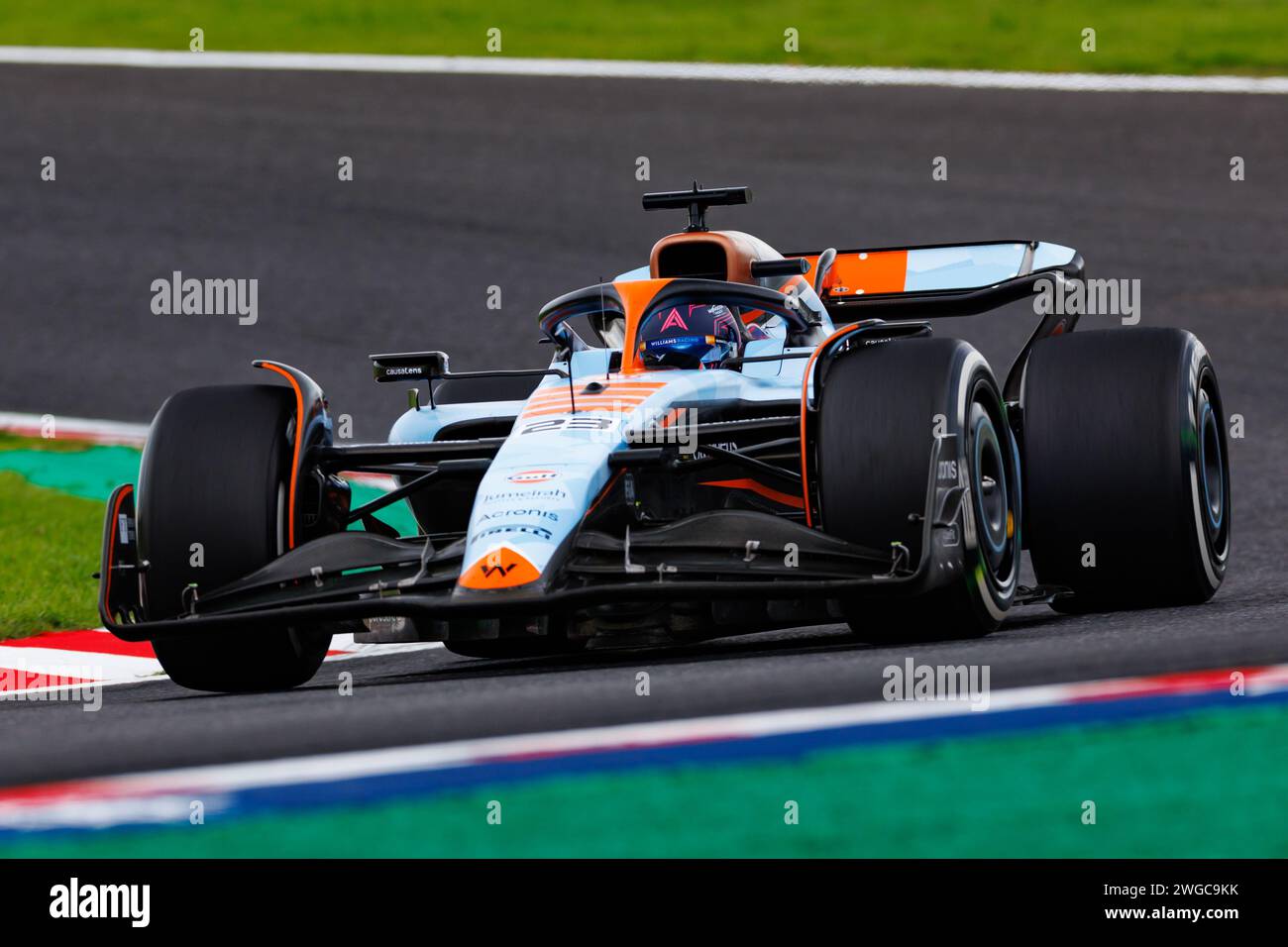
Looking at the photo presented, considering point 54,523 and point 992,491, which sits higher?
point 54,523

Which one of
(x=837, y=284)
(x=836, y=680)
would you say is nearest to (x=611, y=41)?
(x=837, y=284)

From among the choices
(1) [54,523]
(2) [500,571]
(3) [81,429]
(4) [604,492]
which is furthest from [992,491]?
(3) [81,429]

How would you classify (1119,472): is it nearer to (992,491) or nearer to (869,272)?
(992,491)

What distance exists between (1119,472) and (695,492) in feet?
4.97

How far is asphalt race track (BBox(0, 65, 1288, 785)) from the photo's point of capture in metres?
14.8

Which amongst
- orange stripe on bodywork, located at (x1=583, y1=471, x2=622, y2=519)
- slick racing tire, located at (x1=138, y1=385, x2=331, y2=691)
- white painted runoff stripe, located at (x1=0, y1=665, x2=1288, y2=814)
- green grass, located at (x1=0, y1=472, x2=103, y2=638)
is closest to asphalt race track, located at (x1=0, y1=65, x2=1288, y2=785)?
green grass, located at (x1=0, y1=472, x2=103, y2=638)

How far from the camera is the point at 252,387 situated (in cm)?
772

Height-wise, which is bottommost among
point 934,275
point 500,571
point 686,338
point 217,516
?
point 500,571

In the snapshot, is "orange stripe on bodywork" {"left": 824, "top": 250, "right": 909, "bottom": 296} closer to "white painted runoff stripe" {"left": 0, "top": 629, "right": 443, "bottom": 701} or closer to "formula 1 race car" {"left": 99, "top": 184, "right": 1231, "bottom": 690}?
"formula 1 race car" {"left": 99, "top": 184, "right": 1231, "bottom": 690}

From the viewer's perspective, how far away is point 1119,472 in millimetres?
7895

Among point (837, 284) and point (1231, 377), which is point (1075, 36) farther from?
point (837, 284)

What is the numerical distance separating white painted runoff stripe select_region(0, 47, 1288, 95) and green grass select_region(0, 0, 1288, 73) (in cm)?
18

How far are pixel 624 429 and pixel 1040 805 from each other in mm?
2771
